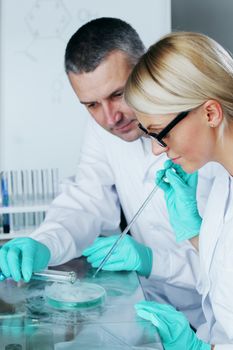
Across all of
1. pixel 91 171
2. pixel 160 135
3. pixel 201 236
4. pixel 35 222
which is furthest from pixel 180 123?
pixel 35 222

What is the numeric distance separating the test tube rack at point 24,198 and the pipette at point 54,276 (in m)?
0.94

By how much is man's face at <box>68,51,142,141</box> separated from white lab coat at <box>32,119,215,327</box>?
0.67 feet

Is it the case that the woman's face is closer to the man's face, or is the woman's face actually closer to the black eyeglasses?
the black eyeglasses

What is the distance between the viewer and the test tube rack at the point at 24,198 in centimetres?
244

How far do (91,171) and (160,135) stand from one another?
29.2 inches

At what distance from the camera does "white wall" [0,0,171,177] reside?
271 centimetres

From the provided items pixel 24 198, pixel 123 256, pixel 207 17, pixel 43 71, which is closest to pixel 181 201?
pixel 123 256

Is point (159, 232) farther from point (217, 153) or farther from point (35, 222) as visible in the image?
point (35, 222)

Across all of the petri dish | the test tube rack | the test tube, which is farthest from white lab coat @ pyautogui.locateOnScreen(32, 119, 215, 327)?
the test tube rack

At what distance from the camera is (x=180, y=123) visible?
133cm

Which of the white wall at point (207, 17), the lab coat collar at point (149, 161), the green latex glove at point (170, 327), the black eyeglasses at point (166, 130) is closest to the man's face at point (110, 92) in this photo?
the lab coat collar at point (149, 161)

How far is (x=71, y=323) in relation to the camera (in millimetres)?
1182

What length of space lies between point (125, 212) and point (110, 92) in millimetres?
518

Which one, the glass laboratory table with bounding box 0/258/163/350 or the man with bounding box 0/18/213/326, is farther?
the man with bounding box 0/18/213/326
